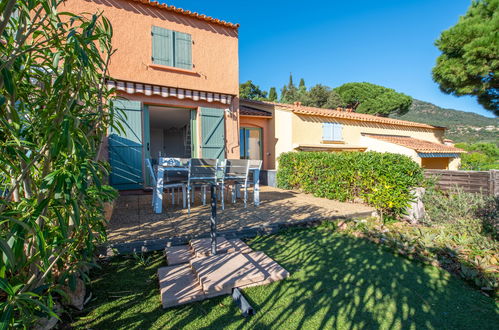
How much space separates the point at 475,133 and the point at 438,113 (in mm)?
11325

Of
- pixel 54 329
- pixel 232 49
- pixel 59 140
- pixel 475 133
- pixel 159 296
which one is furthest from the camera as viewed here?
pixel 475 133

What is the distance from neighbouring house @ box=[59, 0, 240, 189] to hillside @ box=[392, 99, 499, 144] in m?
38.2

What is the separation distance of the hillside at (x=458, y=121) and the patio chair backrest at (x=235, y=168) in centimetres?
4056

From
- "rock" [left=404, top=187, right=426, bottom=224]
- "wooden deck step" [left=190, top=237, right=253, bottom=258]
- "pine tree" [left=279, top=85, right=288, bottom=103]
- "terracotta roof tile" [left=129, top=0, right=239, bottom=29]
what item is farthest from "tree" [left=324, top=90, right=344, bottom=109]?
"wooden deck step" [left=190, top=237, right=253, bottom=258]

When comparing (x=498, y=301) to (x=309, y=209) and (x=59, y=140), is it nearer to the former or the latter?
(x=309, y=209)

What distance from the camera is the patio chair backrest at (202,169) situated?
552cm

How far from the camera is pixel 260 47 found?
72.9ft

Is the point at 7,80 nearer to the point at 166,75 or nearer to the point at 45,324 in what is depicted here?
the point at 45,324

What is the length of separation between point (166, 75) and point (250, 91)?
985 inches

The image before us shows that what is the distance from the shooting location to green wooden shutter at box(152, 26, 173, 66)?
8.30m

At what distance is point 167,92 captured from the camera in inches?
313

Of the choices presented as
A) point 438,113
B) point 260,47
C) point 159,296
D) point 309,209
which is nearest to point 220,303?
point 159,296

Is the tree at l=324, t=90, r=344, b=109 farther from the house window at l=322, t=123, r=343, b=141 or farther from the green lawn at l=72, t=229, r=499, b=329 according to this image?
the green lawn at l=72, t=229, r=499, b=329

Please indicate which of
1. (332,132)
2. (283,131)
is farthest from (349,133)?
(283,131)
